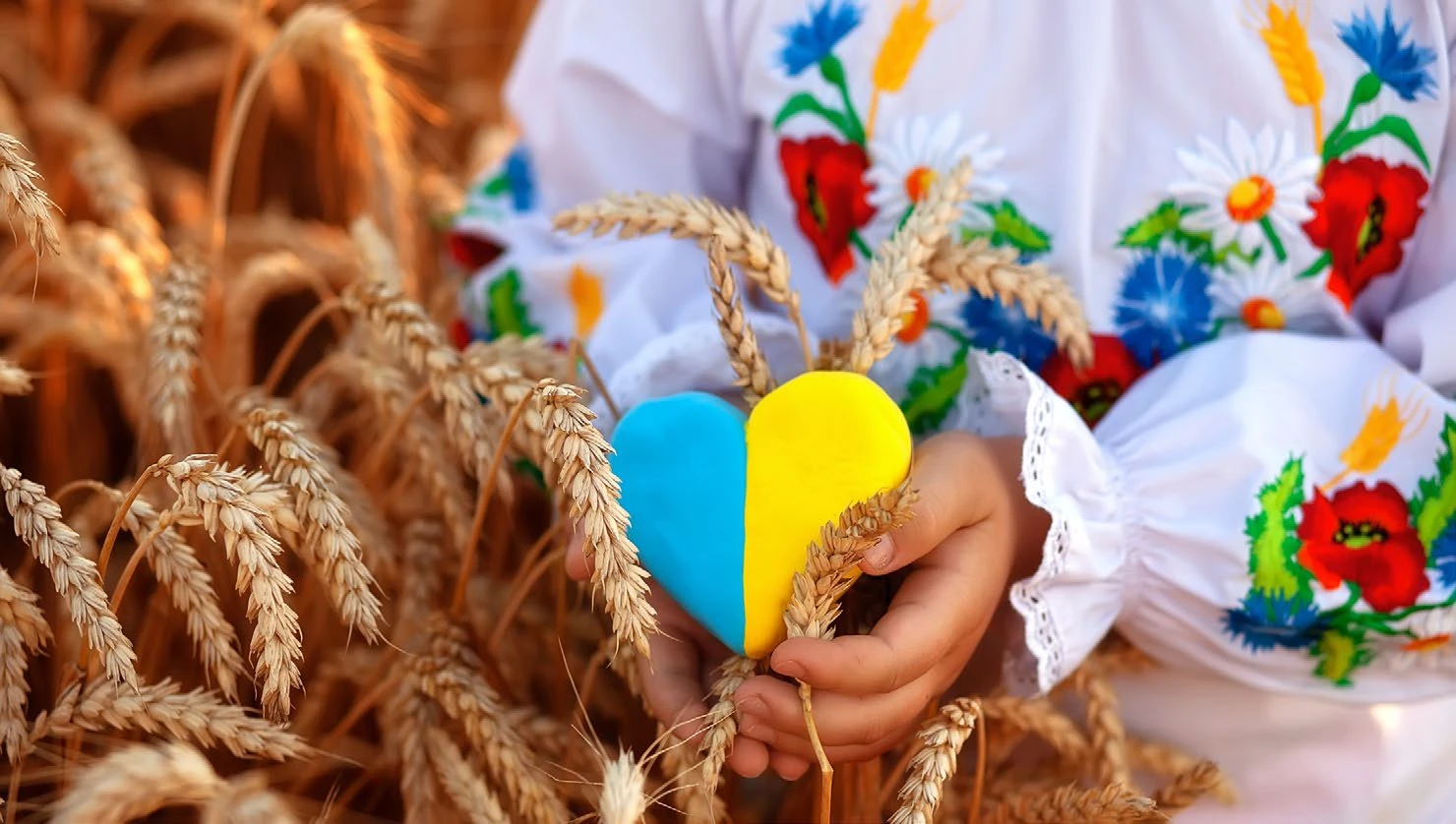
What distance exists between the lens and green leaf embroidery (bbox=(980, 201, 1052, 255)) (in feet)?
2.44

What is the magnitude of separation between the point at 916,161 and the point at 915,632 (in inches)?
13.4

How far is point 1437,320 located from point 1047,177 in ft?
0.80

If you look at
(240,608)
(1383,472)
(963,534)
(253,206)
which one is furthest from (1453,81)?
(253,206)

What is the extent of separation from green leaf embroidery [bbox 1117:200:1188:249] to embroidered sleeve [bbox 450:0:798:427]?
0.73ft

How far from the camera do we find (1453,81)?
70 centimetres

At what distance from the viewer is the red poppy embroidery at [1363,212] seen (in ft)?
2.34

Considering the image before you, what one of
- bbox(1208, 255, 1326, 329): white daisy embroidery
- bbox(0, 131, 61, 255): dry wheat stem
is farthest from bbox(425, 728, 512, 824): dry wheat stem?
bbox(1208, 255, 1326, 329): white daisy embroidery

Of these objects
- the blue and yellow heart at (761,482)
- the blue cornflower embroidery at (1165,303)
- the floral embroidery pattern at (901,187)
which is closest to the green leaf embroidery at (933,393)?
the floral embroidery pattern at (901,187)

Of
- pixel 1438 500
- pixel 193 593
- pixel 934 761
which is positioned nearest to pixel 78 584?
pixel 193 593

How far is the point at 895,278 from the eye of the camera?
600mm

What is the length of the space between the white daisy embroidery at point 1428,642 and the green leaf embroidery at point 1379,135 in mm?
271

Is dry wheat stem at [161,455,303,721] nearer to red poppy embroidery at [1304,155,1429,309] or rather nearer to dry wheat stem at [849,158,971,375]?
dry wheat stem at [849,158,971,375]

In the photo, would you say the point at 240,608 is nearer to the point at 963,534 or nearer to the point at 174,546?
the point at 174,546

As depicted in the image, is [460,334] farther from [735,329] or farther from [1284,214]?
[1284,214]
